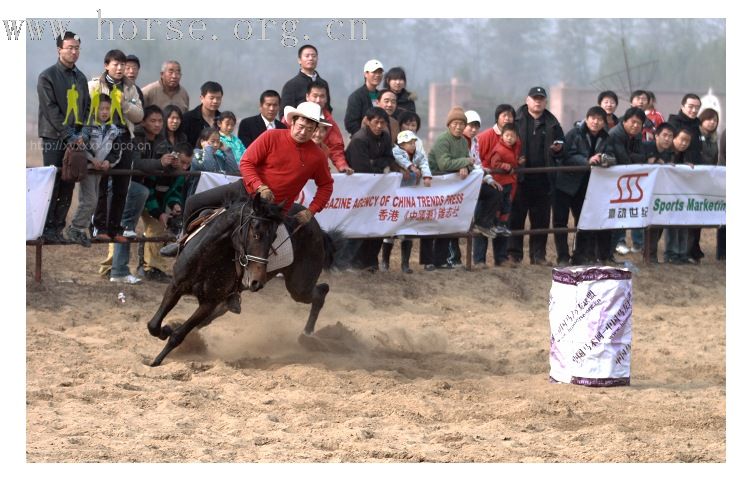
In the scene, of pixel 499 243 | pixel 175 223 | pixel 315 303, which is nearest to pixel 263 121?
pixel 175 223

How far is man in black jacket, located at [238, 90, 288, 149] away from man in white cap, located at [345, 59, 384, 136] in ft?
3.73

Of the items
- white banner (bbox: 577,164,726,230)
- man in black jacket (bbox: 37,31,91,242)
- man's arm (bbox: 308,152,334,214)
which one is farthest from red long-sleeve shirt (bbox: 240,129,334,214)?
white banner (bbox: 577,164,726,230)

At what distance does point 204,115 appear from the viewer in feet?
40.5

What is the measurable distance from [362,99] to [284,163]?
157 inches

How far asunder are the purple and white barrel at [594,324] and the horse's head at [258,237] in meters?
2.25

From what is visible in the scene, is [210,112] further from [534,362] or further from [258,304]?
[534,362]

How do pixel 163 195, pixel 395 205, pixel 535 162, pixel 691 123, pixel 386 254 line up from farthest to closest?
pixel 691 123
pixel 535 162
pixel 386 254
pixel 395 205
pixel 163 195

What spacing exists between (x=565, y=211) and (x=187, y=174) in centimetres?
510

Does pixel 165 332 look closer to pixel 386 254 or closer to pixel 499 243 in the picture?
pixel 386 254

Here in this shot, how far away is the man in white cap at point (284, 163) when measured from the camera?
9500 mm

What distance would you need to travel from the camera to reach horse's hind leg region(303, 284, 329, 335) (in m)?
10.7

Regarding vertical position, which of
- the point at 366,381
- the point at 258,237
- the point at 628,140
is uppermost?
the point at 628,140

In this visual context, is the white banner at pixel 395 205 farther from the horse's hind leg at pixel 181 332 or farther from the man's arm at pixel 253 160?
the horse's hind leg at pixel 181 332

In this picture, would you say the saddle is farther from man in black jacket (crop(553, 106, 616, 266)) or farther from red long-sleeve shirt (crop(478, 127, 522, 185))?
man in black jacket (crop(553, 106, 616, 266))
